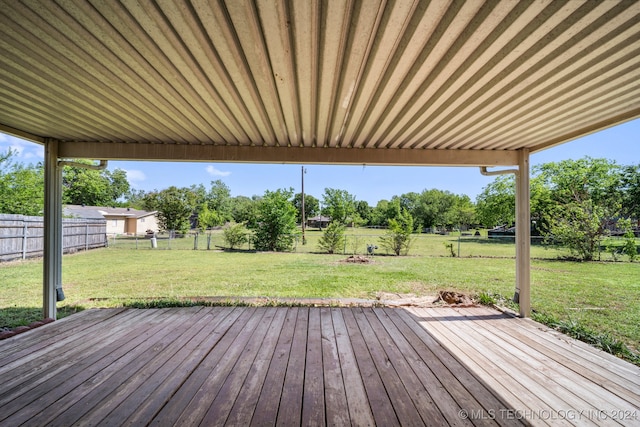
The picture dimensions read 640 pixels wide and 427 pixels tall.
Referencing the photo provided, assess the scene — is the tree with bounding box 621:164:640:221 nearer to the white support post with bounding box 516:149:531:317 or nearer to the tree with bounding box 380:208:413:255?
the tree with bounding box 380:208:413:255

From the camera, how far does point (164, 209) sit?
17.7 metres

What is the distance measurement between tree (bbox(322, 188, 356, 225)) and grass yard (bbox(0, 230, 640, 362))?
7.44 metres

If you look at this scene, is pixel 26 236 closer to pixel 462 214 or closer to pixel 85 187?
pixel 85 187

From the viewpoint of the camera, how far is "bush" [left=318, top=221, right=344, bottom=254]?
10.1 m

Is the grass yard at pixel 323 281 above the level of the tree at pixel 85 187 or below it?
below

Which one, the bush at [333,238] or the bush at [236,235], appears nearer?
the bush at [333,238]

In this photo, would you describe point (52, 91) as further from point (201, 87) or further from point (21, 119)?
point (201, 87)

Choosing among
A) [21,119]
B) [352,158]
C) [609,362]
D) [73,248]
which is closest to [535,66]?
[352,158]

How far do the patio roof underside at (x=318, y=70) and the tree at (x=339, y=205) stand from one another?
12.6m

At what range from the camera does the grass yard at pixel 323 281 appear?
3979mm

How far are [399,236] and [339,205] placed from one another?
7.12m

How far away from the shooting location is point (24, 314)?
369cm

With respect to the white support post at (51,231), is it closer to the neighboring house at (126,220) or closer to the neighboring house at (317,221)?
the neighboring house at (126,220)

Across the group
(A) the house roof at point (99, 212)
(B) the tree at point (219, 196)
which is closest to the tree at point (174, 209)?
(A) the house roof at point (99, 212)
